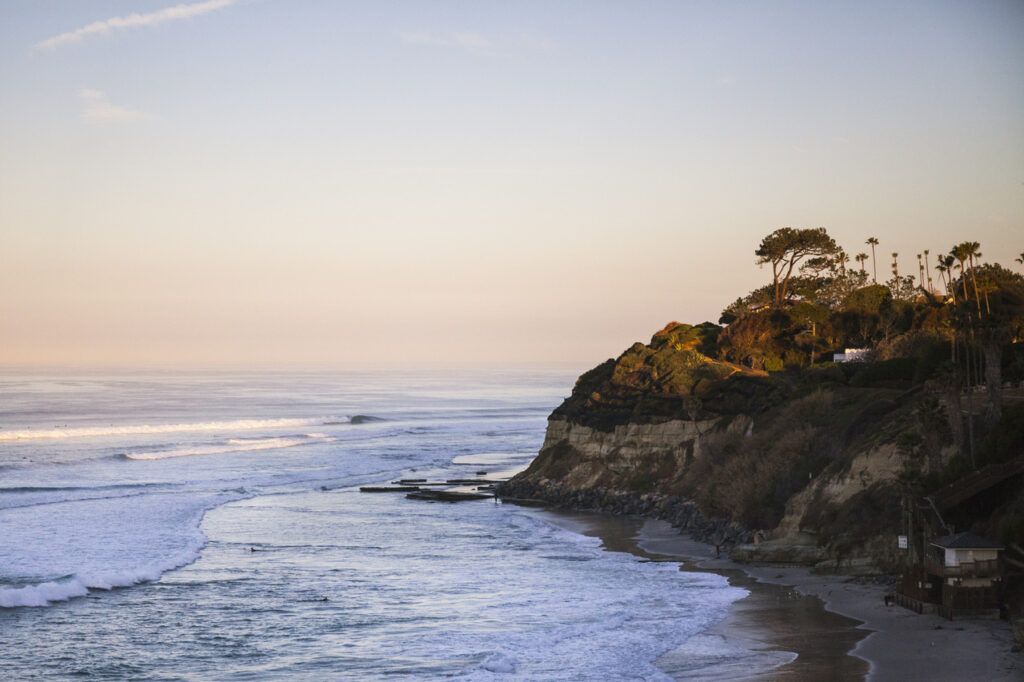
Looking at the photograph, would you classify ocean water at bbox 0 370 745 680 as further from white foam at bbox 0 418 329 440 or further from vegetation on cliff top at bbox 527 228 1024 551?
white foam at bbox 0 418 329 440

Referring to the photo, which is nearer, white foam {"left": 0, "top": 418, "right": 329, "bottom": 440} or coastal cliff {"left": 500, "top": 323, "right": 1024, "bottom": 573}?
coastal cliff {"left": 500, "top": 323, "right": 1024, "bottom": 573}

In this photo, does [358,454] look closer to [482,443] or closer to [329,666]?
[482,443]

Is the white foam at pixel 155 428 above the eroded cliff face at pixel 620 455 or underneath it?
underneath

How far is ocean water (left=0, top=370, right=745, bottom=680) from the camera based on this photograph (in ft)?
90.1

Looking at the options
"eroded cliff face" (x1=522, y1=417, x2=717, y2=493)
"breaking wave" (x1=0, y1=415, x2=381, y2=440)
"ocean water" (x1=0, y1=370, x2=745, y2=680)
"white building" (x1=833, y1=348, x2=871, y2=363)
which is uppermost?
"white building" (x1=833, y1=348, x2=871, y2=363)

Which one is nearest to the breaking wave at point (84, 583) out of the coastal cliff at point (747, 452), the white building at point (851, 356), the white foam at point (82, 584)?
the white foam at point (82, 584)

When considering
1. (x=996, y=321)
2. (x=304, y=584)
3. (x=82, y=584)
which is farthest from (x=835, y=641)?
(x=82, y=584)

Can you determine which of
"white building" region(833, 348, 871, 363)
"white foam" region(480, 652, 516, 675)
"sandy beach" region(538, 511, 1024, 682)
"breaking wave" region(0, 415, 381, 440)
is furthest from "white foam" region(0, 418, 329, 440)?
"sandy beach" region(538, 511, 1024, 682)

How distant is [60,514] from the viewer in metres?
54.9

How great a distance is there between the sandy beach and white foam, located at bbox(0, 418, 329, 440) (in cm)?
9437

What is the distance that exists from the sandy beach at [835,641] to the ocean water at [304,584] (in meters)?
1.24

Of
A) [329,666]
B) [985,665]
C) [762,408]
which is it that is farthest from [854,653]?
[762,408]

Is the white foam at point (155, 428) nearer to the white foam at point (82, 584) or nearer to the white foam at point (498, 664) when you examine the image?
the white foam at point (82, 584)

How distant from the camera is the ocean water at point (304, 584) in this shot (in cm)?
2747
